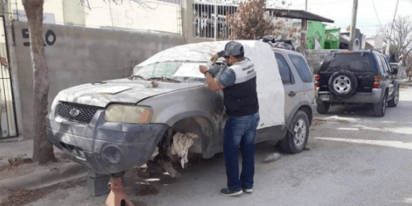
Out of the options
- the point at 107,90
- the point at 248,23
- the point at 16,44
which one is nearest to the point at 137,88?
the point at 107,90

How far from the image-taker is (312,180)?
4418 millimetres

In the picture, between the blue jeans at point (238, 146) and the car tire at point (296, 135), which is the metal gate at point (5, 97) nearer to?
the blue jeans at point (238, 146)

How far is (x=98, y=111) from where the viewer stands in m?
3.22

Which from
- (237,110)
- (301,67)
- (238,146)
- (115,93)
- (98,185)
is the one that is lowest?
(98,185)

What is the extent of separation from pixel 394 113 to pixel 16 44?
33.6ft

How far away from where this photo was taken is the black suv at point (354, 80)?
336 inches

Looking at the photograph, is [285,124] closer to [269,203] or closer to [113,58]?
[269,203]

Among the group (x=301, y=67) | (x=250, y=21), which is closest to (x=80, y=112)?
(x=301, y=67)

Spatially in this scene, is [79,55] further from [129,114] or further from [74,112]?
[129,114]

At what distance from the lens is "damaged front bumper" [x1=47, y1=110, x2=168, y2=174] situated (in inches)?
121

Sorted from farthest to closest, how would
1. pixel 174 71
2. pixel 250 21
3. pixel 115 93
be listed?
pixel 250 21 < pixel 174 71 < pixel 115 93

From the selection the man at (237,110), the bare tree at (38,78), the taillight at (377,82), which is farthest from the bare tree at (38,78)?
the taillight at (377,82)

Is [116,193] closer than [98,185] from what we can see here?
Yes

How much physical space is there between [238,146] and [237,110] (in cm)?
48
